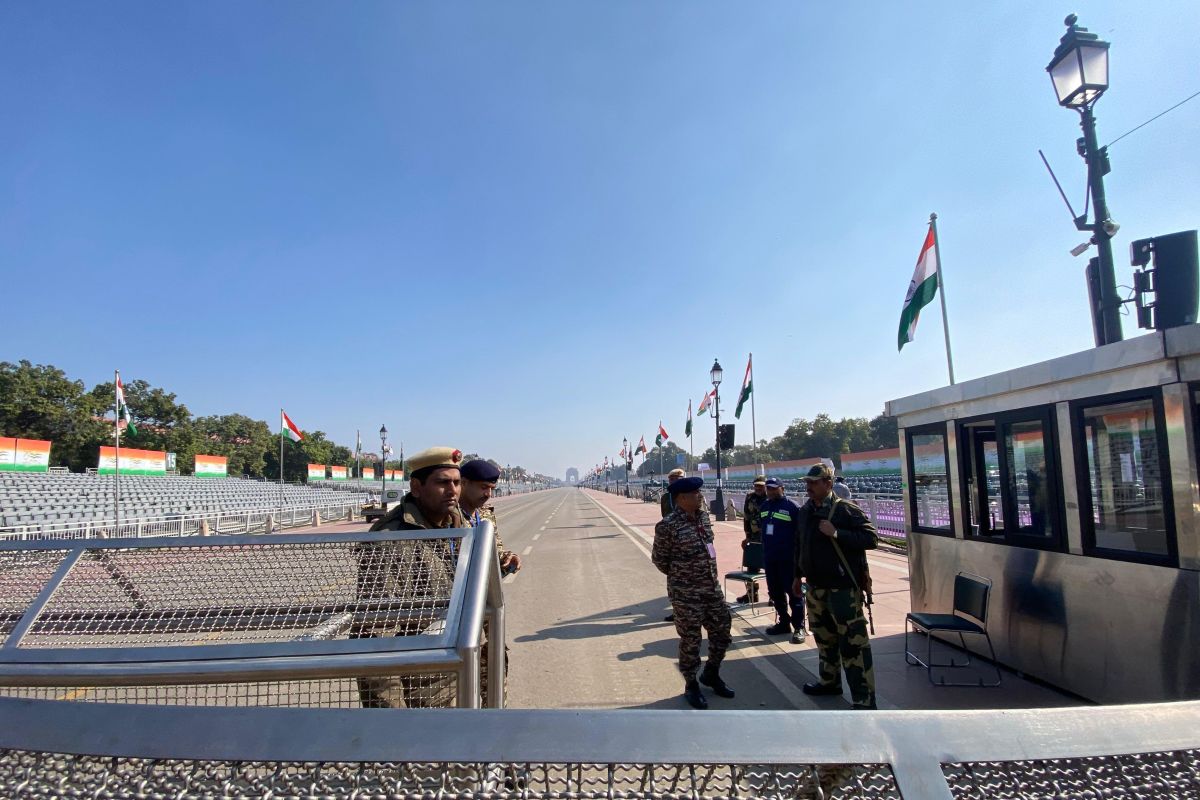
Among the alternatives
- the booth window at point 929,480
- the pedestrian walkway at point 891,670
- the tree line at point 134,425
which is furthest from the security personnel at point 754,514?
the tree line at point 134,425

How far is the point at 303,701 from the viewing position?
1937 millimetres

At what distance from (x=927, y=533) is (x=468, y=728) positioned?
6.39 m

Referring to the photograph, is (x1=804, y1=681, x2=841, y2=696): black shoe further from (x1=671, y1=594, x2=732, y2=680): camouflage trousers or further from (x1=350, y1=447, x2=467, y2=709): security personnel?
(x1=350, y1=447, x2=467, y2=709): security personnel

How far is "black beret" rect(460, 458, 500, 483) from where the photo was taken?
4129mm

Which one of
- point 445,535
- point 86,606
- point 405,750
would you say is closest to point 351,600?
point 445,535

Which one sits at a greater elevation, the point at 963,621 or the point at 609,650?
the point at 963,621

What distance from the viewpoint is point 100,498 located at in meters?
25.6

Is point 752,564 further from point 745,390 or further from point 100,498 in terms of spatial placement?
point 100,498

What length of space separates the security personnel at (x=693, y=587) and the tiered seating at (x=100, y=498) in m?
19.8

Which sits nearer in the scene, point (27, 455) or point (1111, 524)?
point (1111, 524)

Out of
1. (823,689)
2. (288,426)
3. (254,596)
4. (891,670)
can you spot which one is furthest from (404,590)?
(288,426)

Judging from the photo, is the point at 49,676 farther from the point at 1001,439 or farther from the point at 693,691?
the point at 1001,439

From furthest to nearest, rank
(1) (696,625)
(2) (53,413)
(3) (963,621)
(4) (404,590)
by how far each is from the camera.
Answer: (2) (53,413) → (3) (963,621) → (1) (696,625) → (4) (404,590)

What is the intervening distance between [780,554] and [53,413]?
208 ft
